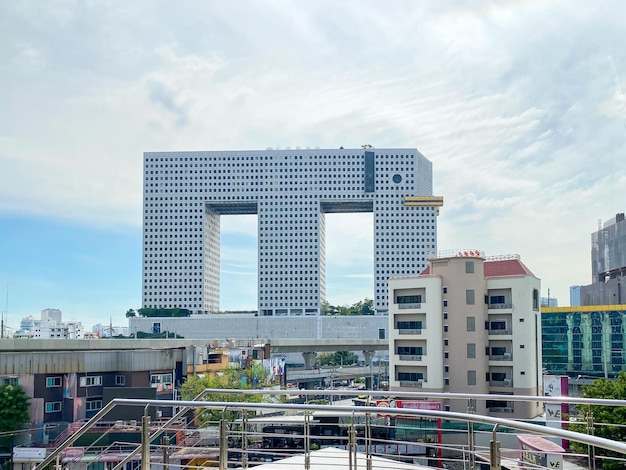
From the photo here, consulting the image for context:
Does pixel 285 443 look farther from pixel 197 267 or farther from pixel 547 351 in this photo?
pixel 197 267

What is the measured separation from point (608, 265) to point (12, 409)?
2308 inches

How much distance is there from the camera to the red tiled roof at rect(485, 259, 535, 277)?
3491cm

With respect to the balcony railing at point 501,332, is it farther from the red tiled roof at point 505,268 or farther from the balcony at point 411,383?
the balcony at point 411,383

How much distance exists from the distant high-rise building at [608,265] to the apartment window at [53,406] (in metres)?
52.7

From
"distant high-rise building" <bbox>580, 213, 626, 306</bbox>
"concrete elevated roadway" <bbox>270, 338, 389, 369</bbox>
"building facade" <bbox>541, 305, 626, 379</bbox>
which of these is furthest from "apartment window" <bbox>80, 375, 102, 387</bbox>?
"distant high-rise building" <bbox>580, 213, 626, 306</bbox>

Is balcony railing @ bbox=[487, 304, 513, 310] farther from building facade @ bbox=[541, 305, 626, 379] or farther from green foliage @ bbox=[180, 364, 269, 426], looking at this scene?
building facade @ bbox=[541, 305, 626, 379]

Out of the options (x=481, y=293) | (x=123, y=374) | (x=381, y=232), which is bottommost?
(x=123, y=374)

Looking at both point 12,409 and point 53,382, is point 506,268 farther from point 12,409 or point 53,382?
point 12,409

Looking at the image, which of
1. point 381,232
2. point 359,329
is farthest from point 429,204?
point 359,329

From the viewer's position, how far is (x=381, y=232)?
111375mm

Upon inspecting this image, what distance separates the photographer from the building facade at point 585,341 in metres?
53.0

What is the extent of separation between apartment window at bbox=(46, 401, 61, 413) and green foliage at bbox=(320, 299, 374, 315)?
81.6m

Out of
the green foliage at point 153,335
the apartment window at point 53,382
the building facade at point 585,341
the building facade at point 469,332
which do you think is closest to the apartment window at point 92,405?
the apartment window at point 53,382

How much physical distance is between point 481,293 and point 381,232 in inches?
3063
